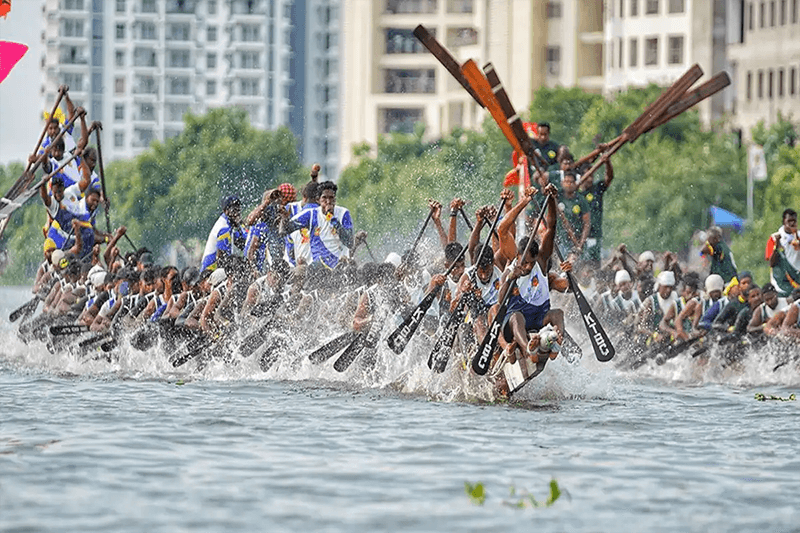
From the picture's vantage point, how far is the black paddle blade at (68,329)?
28.4 m

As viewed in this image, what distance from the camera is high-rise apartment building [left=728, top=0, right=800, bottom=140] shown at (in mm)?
81562

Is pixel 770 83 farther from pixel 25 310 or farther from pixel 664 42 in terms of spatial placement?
pixel 25 310

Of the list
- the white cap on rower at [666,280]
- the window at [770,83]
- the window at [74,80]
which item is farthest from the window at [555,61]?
the white cap on rower at [666,280]

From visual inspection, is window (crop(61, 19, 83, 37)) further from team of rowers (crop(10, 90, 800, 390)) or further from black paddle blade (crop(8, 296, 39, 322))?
black paddle blade (crop(8, 296, 39, 322))

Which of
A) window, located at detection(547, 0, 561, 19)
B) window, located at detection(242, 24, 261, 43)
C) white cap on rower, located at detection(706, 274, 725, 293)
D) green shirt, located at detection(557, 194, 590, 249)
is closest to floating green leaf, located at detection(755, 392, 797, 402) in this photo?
white cap on rower, located at detection(706, 274, 725, 293)

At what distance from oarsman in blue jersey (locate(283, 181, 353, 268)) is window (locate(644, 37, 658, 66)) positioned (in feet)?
235

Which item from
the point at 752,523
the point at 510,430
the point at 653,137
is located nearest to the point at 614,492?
the point at 752,523

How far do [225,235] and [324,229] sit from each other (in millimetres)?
1562

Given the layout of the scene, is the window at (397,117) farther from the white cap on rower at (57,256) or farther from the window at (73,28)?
the white cap on rower at (57,256)

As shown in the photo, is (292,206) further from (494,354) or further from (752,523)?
(752,523)

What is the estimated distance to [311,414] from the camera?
810 inches

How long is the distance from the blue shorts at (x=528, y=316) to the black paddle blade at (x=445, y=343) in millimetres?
917

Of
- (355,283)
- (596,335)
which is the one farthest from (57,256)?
(596,335)

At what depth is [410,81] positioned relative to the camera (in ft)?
425
